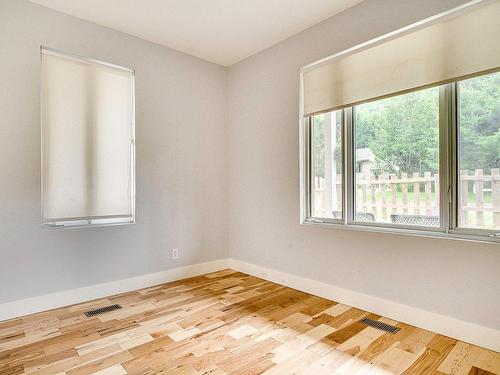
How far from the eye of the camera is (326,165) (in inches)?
123

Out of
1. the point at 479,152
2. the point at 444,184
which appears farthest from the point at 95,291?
the point at 479,152

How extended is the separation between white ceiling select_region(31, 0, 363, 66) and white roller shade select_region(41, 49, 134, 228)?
1.56 ft

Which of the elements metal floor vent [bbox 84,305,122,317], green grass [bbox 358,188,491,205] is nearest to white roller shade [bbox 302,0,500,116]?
green grass [bbox 358,188,491,205]

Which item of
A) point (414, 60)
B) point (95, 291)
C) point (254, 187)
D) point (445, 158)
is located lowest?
point (95, 291)

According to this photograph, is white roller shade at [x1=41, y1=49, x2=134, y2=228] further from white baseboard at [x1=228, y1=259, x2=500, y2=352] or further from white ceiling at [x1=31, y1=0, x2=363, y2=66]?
white baseboard at [x1=228, y1=259, x2=500, y2=352]

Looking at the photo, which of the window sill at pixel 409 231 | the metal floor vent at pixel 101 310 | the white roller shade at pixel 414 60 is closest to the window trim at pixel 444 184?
the window sill at pixel 409 231

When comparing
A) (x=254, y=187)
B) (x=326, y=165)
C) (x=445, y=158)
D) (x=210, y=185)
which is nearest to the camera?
(x=445, y=158)

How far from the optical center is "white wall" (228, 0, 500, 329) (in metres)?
2.18

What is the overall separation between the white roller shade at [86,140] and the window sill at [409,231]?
81.6 inches

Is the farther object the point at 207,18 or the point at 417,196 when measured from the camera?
the point at 207,18

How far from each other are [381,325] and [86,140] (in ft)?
10.5

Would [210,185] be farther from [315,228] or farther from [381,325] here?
[381,325]

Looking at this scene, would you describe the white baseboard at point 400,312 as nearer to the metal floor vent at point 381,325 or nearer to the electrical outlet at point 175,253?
the metal floor vent at point 381,325

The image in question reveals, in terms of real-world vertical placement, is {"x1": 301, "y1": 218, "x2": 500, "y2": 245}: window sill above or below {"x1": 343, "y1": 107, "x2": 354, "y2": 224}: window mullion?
below
